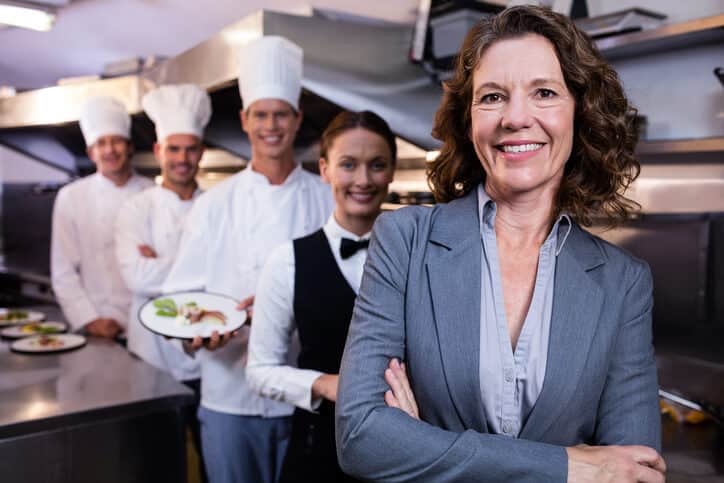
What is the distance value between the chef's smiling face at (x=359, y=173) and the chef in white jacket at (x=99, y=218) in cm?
224

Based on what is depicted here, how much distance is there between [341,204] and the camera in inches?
66.2

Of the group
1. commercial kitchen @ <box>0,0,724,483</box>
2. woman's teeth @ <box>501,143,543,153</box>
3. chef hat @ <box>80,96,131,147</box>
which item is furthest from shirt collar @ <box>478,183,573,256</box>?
chef hat @ <box>80,96,131,147</box>

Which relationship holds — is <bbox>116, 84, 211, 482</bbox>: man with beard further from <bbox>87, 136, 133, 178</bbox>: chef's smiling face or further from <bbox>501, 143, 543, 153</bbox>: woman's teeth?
<bbox>501, 143, 543, 153</bbox>: woman's teeth

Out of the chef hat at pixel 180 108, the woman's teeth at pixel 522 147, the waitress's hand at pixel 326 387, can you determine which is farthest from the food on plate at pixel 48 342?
the woman's teeth at pixel 522 147

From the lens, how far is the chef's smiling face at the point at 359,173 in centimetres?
165

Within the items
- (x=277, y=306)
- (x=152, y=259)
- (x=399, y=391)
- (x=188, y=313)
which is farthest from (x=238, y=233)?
(x=399, y=391)

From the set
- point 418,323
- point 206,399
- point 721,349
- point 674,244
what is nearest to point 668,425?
point 721,349

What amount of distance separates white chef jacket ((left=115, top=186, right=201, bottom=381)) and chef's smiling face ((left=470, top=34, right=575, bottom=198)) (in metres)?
2.19

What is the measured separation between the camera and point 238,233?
2.31m

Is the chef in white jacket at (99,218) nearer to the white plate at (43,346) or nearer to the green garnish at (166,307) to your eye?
the white plate at (43,346)

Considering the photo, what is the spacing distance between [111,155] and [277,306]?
2.50 metres

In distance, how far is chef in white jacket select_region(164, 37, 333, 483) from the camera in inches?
86.3

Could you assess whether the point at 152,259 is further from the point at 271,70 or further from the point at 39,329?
the point at 271,70

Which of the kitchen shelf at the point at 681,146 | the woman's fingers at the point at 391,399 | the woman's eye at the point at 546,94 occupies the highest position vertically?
the woman's eye at the point at 546,94
